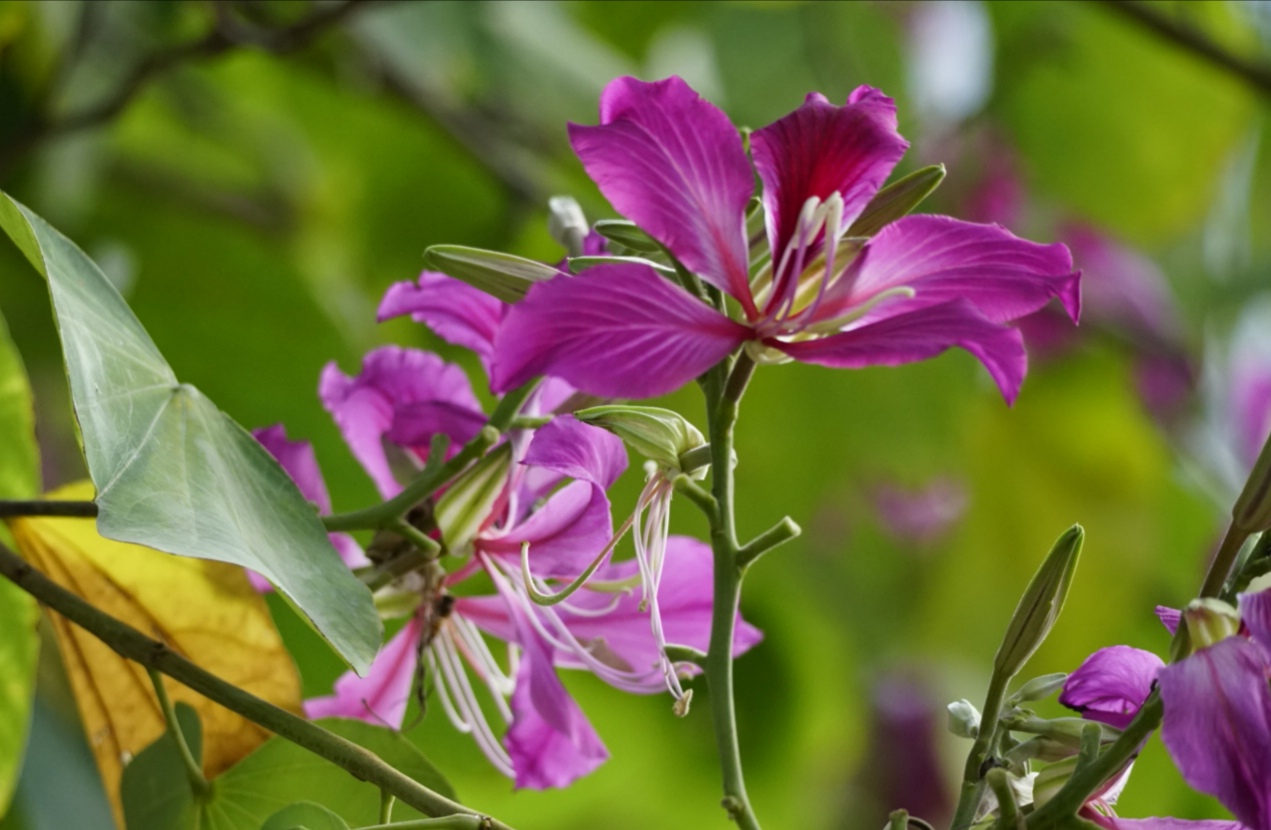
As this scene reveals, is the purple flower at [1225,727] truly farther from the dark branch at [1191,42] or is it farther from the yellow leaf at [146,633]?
the dark branch at [1191,42]

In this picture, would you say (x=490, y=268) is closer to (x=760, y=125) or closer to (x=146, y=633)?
(x=146, y=633)

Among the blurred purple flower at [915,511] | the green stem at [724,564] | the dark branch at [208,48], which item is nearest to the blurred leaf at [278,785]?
the green stem at [724,564]

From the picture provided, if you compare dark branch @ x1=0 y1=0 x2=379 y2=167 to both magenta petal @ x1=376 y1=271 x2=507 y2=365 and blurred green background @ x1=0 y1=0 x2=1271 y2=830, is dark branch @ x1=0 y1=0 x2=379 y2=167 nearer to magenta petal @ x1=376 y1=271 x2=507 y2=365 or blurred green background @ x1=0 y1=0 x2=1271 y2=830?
blurred green background @ x1=0 y1=0 x2=1271 y2=830

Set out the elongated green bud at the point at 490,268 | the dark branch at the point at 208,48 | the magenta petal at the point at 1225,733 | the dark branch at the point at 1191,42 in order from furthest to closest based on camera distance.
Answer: the dark branch at the point at 1191,42
the dark branch at the point at 208,48
the elongated green bud at the point at 490,268
the magenta petal at the point at 1225,733

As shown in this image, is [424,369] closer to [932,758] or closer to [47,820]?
[47,820]

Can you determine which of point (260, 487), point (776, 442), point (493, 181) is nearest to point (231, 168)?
point (493, 181)

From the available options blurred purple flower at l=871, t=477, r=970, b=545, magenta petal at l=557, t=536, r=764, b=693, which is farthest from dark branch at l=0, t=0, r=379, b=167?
blurred purple flower at l=871, t=477, r=970, b=545

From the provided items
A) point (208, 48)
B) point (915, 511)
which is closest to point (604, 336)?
point (208, 48)

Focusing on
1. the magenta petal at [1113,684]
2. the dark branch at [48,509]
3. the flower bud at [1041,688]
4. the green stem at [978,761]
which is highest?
the magenta petal at [1113,684]
